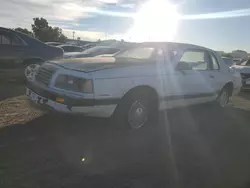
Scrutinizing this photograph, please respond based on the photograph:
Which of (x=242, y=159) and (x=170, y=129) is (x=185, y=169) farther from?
(x=170, y=129)

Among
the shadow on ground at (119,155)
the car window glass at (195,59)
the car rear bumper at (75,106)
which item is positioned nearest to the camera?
the shadow on ground at (119,155)

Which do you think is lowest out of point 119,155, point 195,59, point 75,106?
point 119,155

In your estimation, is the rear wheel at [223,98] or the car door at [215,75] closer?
the car door at [215,75]

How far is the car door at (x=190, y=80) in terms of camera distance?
5547 millimetres

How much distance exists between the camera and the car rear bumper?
435 centimetres

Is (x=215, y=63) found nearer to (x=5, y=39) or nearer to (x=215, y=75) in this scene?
(x=215, y=75)

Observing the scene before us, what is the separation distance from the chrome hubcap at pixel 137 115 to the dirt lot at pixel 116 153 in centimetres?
16

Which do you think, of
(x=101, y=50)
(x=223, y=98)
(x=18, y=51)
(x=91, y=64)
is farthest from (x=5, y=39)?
(x=223, y=98)

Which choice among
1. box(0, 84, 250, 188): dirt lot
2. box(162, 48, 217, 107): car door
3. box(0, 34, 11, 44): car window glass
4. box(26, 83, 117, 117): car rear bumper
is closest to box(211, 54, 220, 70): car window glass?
box(162, 48, 217, 107): car door

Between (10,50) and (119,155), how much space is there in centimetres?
613

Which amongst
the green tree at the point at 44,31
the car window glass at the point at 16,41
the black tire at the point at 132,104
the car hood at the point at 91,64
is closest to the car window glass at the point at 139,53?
the car hood at the point at 91,64

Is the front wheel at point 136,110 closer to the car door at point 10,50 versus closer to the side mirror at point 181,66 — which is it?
the side mirror at point 181,66

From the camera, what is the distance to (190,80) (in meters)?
5.92

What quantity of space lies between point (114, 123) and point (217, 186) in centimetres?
197
